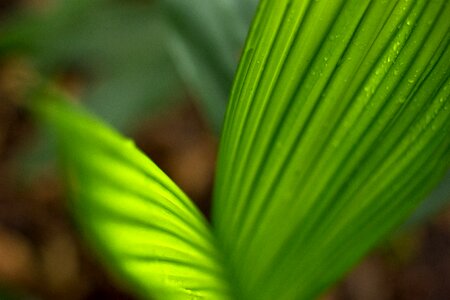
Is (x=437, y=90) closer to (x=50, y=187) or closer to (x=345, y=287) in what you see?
(x=345, y=287)

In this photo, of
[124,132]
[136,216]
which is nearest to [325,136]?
[136,216]

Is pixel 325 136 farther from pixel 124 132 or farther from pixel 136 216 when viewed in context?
pixel 124 132

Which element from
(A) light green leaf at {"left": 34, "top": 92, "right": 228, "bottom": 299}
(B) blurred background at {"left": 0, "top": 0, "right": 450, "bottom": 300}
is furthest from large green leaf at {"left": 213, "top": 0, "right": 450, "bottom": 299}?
(B) blurred background at {"left": 0, "top": 0, "right": 450, "bottom": 300}

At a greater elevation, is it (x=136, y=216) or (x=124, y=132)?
(x=136, y=216)

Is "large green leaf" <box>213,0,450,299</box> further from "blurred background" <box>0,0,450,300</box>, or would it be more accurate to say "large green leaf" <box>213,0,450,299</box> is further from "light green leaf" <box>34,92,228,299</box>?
"blurred background" <box>0,0,450,300</box>

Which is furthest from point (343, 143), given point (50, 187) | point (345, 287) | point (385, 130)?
point (50, 187)

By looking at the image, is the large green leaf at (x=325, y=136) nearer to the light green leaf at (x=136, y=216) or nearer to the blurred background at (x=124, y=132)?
the light green leaf at (x=136, y=216)

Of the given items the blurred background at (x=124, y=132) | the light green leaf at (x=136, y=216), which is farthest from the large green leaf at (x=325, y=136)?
the blurred background at (x=124, y=132)
